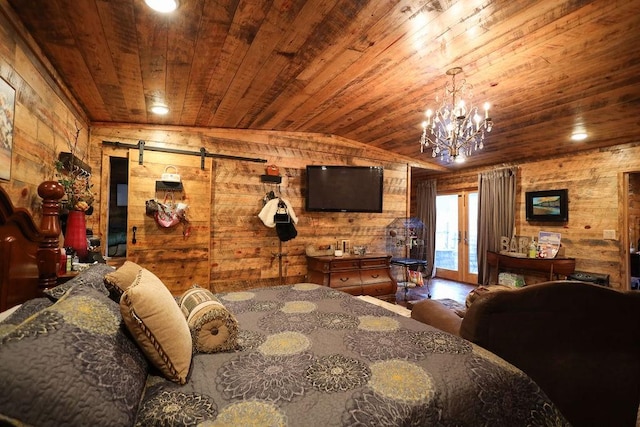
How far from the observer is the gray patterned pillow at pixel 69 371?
2.10ft

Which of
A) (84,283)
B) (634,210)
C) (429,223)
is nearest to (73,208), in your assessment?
(84,283)

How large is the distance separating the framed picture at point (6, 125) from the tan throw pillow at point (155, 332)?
1.27 meters

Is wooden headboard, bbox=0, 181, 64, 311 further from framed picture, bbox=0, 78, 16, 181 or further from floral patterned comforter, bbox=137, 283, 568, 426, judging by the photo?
floral patterned comforter, bbox=137, 283, 568, 426

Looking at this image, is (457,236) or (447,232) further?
(447,232)

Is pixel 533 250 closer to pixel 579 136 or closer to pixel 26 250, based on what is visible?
pixel 579 136

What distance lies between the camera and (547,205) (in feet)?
15.8

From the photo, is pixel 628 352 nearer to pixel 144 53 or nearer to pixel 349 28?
pixel 349 28

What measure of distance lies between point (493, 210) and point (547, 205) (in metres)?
0.82

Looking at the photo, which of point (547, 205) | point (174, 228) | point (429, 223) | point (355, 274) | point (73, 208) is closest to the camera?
point (73, 208)

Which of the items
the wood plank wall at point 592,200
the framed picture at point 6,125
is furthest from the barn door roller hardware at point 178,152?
the wood plank wall at point 592,200

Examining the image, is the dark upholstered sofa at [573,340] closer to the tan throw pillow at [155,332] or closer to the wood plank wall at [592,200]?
the tan throw pillow at [155,332]

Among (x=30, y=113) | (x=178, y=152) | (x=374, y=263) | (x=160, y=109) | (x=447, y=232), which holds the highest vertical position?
(x=160, y=109)

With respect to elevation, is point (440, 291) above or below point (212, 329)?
below

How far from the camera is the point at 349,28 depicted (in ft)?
6.25
